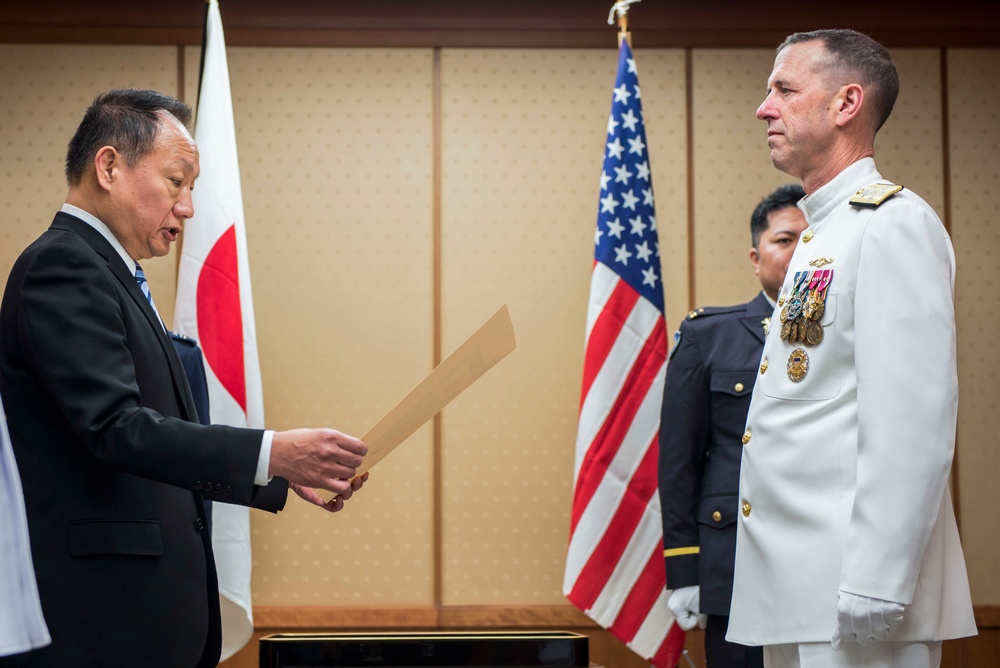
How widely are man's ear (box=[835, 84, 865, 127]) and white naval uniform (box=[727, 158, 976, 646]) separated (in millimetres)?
90

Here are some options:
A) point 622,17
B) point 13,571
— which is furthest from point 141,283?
point 622,17

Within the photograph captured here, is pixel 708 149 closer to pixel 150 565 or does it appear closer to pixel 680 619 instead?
pixel 680 619

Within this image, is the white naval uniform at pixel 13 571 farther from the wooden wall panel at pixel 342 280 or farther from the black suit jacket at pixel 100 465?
the wooden wall panel at pixel 342 280

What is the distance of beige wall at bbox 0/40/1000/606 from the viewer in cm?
373

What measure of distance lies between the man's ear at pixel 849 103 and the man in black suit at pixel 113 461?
1026 millimetres

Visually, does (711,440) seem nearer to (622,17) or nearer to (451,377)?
(451,377)

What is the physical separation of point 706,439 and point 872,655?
1.16 m

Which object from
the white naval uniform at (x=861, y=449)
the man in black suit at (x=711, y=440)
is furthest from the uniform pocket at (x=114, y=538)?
the man in black suit at (x=711, y=440)

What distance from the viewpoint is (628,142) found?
11.5 feet

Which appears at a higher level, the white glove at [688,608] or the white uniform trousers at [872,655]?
the white uniform trousers at [872,655]

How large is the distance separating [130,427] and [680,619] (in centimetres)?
160

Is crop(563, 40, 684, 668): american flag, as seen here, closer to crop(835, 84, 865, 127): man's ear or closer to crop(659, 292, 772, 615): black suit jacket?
crop(659, 292, 772, 615): black suit jacket

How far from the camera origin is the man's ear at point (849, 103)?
1800 millimetres

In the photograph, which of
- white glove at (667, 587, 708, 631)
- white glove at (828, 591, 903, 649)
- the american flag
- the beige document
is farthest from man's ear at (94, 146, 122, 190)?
the american flag
